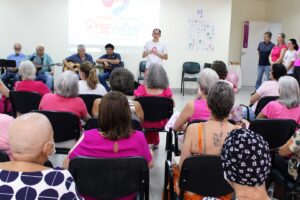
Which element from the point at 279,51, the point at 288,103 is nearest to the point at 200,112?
the point at 288,103

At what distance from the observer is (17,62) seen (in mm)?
7691

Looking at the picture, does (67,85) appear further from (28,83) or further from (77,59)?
(77,59)

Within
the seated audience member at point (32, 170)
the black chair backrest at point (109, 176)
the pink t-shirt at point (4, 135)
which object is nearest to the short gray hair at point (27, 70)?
the pink t-shirt at point (4, 135)

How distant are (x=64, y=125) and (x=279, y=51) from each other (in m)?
6.74

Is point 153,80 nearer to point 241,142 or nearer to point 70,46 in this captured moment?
point 241,142

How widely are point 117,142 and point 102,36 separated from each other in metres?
6.83

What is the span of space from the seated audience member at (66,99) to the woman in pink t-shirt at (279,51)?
6241 millimetres

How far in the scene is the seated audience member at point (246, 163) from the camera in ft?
4.58

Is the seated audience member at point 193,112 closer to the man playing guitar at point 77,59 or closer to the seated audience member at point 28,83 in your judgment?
the seated audience member at point 28,83

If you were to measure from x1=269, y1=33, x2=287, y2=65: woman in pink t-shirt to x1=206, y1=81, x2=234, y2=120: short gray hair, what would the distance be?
650cm

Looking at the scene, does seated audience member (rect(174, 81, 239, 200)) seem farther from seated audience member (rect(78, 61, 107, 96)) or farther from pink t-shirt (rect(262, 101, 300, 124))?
seated audience member (rect(78, 61, 107, 96))

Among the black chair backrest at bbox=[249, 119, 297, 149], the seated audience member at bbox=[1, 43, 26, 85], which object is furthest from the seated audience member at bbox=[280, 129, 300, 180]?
the seated audience member at bbox=[1, 43, 26, 85]

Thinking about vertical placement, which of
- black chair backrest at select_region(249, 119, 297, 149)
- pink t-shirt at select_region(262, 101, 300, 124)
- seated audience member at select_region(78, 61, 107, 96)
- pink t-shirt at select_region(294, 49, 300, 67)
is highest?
pink t-shirt at select_region(294, 49, 300, 67)

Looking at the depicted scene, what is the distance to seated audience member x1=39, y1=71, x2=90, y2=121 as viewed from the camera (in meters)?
3.13
